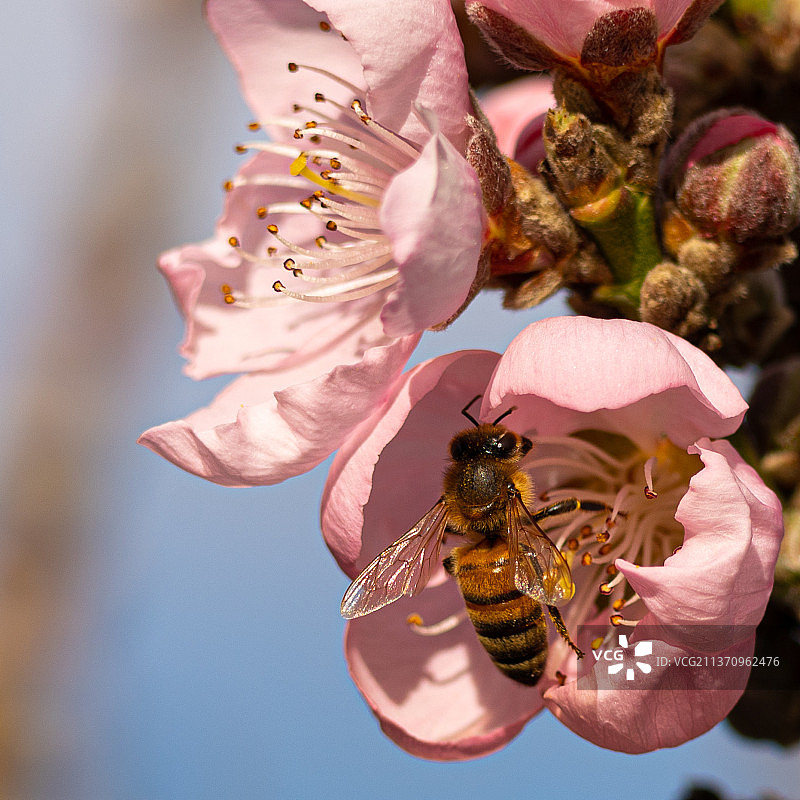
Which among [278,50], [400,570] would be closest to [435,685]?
[400,570]

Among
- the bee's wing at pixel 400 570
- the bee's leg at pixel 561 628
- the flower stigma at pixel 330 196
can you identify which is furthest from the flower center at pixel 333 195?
the bee's leg at pixel 561 628

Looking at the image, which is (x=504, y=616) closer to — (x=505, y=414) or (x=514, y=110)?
(x=505, y=414)

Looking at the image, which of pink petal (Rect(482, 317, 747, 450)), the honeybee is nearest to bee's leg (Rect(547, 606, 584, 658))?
the honeybee

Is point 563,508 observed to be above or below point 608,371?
below

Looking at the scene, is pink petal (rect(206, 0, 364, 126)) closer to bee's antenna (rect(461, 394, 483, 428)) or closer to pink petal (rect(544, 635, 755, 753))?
bee's antenna (rect(461, 394, 483, 428))

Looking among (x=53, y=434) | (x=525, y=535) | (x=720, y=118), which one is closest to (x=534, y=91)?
(x=720, y=118)

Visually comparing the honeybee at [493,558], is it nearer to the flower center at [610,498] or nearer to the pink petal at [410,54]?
the flower center at [610,498]

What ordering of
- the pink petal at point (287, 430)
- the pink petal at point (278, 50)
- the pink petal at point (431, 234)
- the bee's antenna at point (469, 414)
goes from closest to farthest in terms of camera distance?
1. the pink petal at point (431, 234)
2. the pink petal at point (287, 430)
3. the bee's antenna at point (469, 414)
4. the pink petal at point (278, 50)
